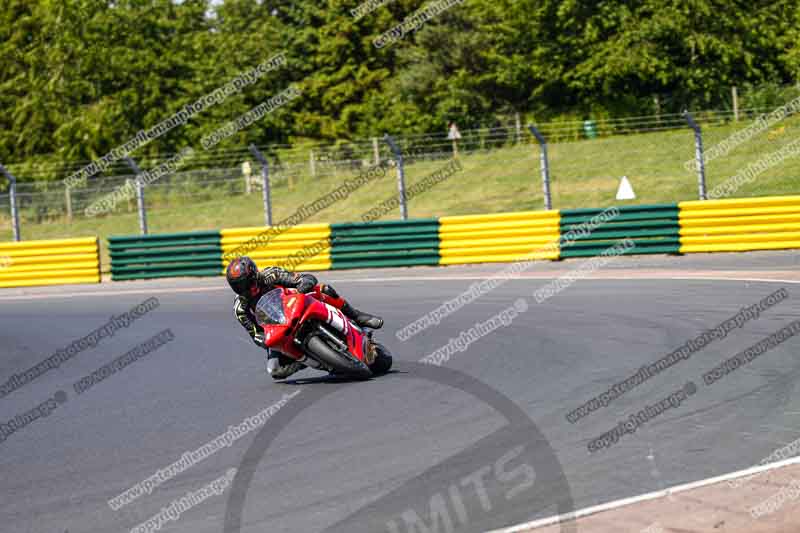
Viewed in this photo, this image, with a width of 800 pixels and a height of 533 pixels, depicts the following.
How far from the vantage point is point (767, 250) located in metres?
18.9

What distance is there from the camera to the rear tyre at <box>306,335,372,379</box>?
934 centimetres

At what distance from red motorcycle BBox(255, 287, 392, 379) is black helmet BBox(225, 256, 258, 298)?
231mm

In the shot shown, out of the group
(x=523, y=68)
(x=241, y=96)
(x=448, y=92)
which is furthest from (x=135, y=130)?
(x=523, y=68)

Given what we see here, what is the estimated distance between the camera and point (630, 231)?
64.3ft

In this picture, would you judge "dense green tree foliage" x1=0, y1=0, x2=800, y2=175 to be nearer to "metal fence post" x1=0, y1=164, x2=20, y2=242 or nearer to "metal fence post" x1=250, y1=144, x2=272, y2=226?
"metal fence post" x1=250, y1=144, x2=272, y2=226

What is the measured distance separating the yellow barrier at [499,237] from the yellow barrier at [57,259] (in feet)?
23.9

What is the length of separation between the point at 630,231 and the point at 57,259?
11.4 meters

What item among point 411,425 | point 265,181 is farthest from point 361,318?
point 265,181

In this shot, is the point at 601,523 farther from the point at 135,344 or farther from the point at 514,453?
the point at 135,344

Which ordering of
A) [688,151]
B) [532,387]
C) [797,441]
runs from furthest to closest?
[688,151] → [532,387] → [797,441]

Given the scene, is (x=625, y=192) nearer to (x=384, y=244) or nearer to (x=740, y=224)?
(x=740, y=224)

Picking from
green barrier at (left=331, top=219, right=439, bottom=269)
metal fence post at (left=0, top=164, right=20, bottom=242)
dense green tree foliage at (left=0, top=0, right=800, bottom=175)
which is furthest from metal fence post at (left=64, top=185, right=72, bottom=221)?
dense green tree foliage at (left=0, top=0, right=800, bottom=175)

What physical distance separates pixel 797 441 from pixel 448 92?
39013 mm

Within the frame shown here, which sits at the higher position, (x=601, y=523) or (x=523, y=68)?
(x=523, y=68)
